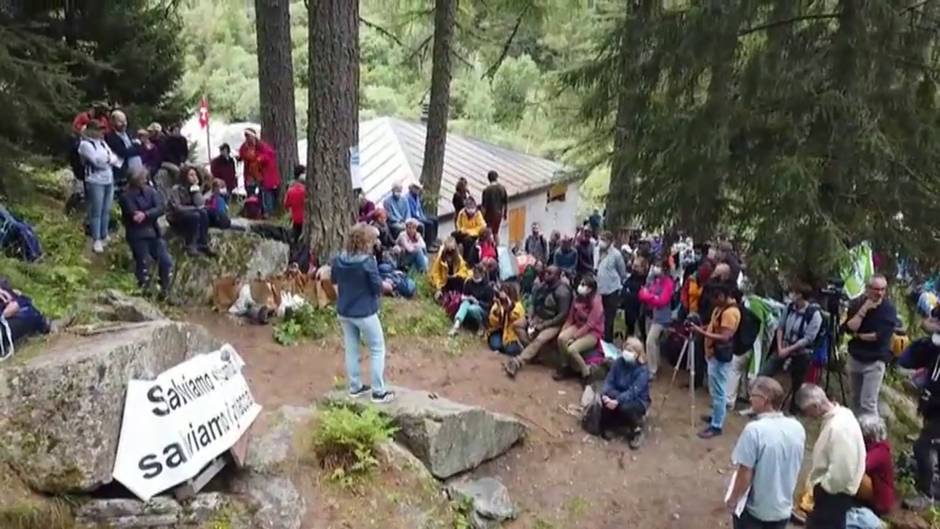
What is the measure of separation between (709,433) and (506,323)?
2795 mm

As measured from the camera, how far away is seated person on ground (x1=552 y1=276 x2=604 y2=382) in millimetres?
8938

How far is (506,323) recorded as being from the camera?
9594 mm

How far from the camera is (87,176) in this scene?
330 inches

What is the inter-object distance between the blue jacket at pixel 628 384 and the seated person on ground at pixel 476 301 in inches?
94.4

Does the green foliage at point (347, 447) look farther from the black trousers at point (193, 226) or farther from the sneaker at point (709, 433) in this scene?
the black trousers at point (193, 226)

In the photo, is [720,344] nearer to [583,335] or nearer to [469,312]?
[583,335]

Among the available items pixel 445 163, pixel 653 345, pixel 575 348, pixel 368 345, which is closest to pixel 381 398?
pixel 368 345

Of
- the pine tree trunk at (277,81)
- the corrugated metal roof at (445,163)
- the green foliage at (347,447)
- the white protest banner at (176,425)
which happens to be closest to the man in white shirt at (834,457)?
the green foliage at (347,447)

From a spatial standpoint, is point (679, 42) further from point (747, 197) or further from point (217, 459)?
point (217, 459)

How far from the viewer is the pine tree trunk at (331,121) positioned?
30.2ft

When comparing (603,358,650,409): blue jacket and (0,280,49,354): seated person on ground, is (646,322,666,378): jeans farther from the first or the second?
(0,280,49,354): seated person on ground

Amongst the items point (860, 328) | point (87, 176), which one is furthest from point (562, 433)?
point (87, 176)

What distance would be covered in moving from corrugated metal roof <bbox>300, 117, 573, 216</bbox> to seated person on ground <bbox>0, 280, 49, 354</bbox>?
1096 centimetres

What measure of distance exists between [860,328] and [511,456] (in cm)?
361
